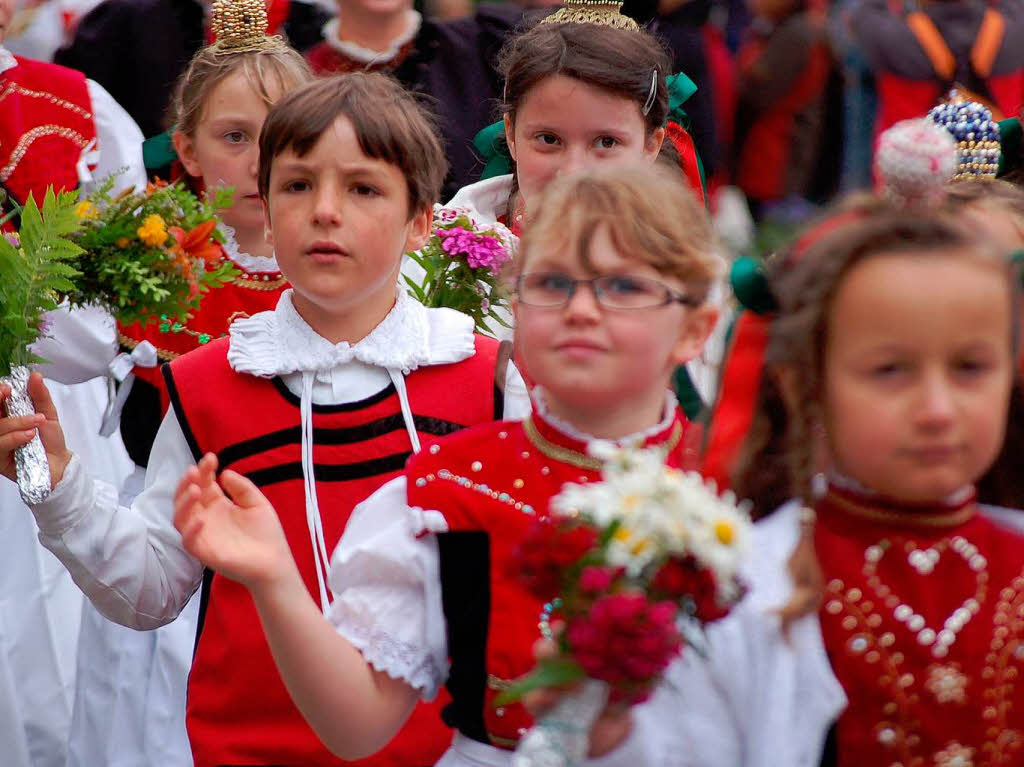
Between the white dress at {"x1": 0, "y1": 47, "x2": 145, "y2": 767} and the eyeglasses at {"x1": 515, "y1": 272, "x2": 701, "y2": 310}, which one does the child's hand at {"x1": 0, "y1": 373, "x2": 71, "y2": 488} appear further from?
the white dress at {"x1": 0, "y1": 47, "x2": 145, "y2": 767}

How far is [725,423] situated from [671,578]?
46 cm

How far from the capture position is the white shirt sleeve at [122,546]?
3115mm

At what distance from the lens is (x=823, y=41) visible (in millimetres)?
9031

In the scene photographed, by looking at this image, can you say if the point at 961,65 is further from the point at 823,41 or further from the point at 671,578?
the point at 671,578

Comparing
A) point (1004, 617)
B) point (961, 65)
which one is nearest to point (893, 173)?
point (1004, 617)

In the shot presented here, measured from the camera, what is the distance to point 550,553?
206 cm

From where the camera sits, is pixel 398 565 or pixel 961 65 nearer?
pixel 398 565

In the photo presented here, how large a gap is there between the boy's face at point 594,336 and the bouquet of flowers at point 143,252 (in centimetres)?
128

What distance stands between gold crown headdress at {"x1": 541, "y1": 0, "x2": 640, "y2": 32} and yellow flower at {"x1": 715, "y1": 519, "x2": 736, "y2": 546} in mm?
2580

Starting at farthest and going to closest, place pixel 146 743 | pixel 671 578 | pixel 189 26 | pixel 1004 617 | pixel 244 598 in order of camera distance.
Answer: pixel 189 26
pixel 146 743
pixel 244 598
pixel 1004 617
pixel 671 578

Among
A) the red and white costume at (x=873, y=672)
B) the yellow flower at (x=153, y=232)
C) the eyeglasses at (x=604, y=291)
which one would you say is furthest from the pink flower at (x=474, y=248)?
the red and white costume at (x=873, y=672)

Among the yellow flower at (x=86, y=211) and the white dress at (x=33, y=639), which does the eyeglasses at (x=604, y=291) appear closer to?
the yellow flower at (x=86, y=211)

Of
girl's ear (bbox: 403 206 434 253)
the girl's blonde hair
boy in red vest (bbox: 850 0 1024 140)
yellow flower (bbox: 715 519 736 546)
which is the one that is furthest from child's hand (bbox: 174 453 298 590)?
boy in red vest (bbox: 850 0 1024 140)

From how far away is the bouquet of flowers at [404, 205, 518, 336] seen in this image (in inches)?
151
